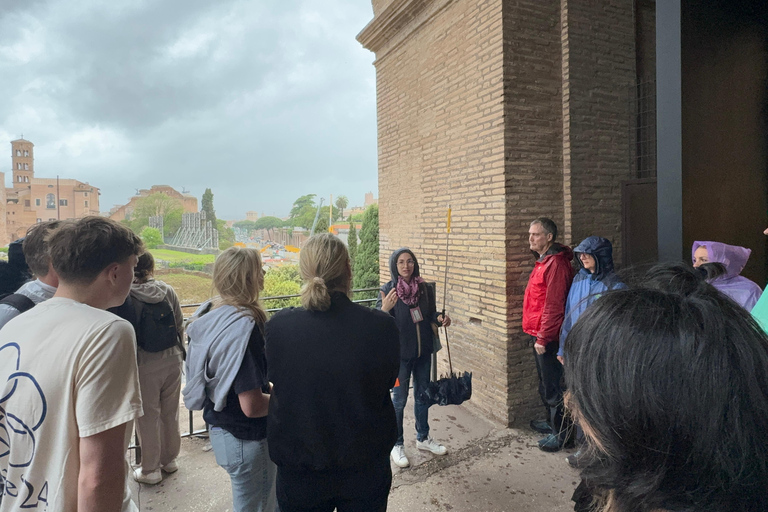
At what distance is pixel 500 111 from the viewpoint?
15.4ft

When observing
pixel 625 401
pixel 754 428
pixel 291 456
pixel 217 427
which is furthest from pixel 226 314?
pixel 754 428

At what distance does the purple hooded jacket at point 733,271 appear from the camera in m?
2.97

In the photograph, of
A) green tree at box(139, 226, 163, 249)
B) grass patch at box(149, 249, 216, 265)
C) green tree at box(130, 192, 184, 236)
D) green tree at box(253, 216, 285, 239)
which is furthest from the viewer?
green tree at box(253, 216, 285, 239)

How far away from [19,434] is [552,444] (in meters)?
4.31

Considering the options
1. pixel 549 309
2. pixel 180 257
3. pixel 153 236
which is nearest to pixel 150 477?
pixel 549 309

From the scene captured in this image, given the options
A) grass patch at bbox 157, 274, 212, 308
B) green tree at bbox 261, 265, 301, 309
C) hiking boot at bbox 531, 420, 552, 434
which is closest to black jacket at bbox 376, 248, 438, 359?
hiking boot at bbox 531, 420, 552, 434

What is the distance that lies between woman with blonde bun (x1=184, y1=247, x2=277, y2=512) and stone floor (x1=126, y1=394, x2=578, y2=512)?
150cm

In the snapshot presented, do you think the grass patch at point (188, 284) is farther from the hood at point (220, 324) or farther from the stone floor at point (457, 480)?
the hood at point (220, 324)

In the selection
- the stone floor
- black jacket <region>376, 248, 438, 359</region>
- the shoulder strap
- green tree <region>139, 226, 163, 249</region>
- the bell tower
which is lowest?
the stone floor

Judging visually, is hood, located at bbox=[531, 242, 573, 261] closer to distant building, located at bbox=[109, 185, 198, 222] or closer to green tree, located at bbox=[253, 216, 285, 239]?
distant building, located at bbox=[109, 185, 198, 222]

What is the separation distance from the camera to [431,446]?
13.6 feet

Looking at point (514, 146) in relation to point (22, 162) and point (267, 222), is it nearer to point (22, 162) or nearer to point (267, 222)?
point (22, 162)

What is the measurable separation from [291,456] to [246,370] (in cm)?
48

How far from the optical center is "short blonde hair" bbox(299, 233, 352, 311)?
Answer: 184cm
